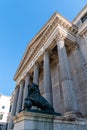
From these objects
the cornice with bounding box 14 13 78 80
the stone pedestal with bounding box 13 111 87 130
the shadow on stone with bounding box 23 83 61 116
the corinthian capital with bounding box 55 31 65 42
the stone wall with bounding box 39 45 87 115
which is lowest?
the stone pedestal with bounding box 13 111 87 130

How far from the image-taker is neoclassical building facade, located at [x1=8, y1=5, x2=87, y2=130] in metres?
9.96

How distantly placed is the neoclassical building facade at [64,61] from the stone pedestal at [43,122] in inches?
41.2

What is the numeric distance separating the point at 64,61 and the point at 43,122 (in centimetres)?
601

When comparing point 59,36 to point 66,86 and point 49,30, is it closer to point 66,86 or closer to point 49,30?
point 49,30

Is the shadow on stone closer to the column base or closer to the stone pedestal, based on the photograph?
the stone pedestal

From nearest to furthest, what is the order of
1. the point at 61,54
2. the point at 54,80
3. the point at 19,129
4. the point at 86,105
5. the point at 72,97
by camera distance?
the point at 19,129 → the point at 72,97 → the point at 86,105 → the point at 61,54 → the point at 54,80

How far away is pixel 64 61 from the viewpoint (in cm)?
1085

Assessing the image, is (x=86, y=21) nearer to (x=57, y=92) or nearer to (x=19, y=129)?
(x=57, y=92)

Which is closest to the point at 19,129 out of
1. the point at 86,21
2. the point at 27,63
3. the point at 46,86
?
the point at 46,86

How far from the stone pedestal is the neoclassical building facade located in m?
1.05

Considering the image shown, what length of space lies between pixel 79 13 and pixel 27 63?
1025 cm

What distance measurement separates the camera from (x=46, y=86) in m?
11.6

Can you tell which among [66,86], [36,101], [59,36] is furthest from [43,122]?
[59,36]

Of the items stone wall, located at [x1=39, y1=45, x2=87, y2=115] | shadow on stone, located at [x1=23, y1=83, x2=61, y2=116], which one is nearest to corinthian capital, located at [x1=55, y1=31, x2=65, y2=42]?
stone wall, located at [x1=39, y1=45, x2=87, y2=115]
